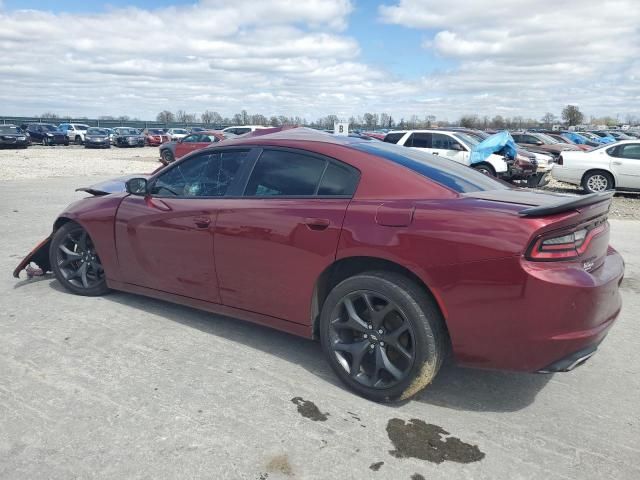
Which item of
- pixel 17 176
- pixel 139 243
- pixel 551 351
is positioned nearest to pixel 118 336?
pixel 139 243

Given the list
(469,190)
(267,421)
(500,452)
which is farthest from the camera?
(469,190)

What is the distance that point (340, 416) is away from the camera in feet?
9.84

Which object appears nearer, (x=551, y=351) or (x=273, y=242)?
(x=551, y=351)

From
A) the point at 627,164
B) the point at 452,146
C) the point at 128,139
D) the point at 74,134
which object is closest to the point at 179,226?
the point at 452,146

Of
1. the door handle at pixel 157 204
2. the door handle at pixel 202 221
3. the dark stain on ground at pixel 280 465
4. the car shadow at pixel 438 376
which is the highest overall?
the door handle at pixel 157 204

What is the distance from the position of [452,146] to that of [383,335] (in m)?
13.7

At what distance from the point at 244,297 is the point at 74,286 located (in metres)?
2.10

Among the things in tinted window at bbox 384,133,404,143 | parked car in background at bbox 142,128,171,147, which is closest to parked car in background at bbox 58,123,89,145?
parked car in background at bbox 142,128,171,147

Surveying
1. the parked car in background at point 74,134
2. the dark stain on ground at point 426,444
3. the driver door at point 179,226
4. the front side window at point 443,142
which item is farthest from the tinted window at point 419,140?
the parked car in background at point 74,134

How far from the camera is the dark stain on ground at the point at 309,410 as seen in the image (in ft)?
9.77

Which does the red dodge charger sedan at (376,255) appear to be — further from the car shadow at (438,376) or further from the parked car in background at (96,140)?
the parked car in background at (96,140)

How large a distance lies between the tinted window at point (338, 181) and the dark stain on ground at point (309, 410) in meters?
1.28

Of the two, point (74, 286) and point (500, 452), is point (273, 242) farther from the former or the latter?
point (74, 286)

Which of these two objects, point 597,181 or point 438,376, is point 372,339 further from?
point 597,181
